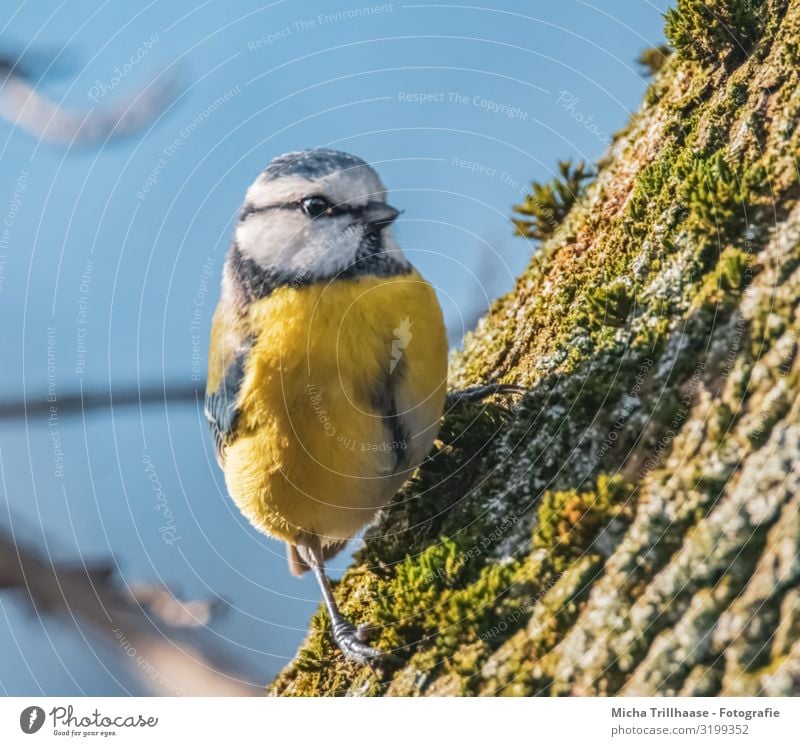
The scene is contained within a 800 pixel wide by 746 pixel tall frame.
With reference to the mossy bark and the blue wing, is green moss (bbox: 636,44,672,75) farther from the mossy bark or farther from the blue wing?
the blue wing

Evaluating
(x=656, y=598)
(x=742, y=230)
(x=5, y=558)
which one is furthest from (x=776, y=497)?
(x=5, y=558)

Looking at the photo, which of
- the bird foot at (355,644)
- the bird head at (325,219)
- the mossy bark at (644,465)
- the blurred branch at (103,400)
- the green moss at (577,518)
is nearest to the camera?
the mossy bark at (644,465)

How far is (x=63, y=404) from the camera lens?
5.94 feet

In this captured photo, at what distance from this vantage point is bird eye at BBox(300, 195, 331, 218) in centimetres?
146

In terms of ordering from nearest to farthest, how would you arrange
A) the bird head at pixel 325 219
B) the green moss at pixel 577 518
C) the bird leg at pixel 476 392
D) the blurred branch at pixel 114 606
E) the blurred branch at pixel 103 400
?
the green moss at pixel 577 518 < the bird head at pixel 325 219 < the bird leg at pixel 476 392 < the blurred branch at pixel 114 606 < the blurred branch at pixel 103 400

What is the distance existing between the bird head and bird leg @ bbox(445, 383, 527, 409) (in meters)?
0.30

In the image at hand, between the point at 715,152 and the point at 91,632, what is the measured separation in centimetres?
151

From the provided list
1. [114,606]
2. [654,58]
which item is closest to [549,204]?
[654,58]

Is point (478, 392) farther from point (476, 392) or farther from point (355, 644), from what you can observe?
point (355, 644)
